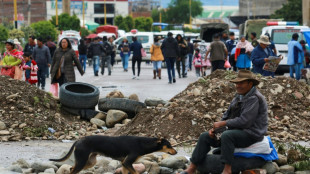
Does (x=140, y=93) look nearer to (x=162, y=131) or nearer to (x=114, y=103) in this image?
(x=114, y=103)

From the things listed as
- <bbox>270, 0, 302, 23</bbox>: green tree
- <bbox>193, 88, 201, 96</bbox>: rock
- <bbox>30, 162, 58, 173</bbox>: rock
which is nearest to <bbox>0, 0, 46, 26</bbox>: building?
<bbox>270, 0, 302, 23</bbox>: green tree

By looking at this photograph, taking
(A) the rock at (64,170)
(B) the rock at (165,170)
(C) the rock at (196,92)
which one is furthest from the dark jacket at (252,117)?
(C) the rock at (196,92)

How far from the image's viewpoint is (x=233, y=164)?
7.86 metres

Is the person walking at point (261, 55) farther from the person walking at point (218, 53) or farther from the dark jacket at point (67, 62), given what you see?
the person walking at point (218, 53)

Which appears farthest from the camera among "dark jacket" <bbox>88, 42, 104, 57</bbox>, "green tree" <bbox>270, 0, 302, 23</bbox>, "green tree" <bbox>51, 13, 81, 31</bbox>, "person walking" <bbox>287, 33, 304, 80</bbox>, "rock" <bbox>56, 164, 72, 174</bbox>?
"green tree" <bbox>51, 13, 81, 31</bbox>

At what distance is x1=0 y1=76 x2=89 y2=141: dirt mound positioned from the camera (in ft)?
39.3

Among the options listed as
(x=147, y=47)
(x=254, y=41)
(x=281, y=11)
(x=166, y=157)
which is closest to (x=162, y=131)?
(x=166, y=157)

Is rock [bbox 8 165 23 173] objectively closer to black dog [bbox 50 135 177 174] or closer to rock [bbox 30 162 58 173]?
rock [bbox 30 162 58 173]

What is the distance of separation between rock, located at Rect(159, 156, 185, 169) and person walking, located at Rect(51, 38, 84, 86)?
8220mm

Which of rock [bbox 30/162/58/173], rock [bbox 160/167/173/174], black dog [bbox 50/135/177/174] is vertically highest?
black dog [bbox 50/135/177/174]

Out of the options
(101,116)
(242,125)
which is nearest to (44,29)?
(101,116)

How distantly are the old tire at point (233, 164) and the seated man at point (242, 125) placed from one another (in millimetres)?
117

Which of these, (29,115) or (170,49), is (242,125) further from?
(170,49)

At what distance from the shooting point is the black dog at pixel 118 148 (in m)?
7.95
